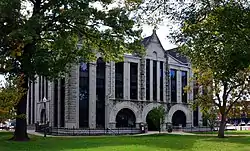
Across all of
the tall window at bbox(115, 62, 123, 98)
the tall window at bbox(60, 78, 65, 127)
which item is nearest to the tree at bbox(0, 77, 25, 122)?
the tall window at bbox(60, 78, 65, 127)

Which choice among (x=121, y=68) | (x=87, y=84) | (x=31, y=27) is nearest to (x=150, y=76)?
(x=121, y=68)

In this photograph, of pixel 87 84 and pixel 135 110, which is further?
pixel 135 110

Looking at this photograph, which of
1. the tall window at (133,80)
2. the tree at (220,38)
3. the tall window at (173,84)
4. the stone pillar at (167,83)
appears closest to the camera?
the tree at (220,38)

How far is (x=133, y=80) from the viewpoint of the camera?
63.7 meters

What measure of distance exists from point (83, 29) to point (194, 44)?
1967cm

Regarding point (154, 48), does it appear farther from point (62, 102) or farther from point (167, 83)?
point (62, 102)

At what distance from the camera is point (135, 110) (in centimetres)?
6319

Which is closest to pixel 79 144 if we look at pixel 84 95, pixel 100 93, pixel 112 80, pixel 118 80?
pixel 84 95

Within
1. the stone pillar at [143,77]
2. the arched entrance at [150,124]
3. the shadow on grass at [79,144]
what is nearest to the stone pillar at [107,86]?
the stone pillar at [143,77]

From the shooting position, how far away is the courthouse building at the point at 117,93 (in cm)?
5800

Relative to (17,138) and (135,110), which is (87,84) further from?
(17,138)

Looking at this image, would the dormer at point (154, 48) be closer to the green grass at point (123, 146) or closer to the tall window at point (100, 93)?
the tall window at point (100, 93)

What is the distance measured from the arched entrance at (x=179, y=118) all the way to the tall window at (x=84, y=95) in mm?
17762

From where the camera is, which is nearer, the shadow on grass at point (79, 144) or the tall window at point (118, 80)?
the shadow on grass at point (79, 144)
